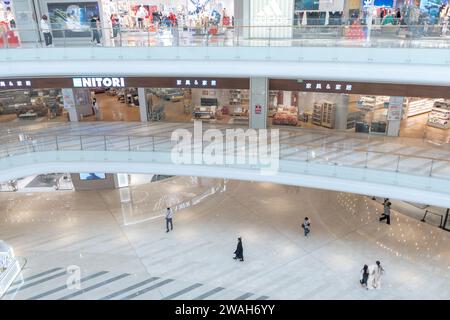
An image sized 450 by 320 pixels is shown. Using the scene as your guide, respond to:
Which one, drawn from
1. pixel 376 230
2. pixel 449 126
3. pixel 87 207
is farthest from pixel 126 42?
pixel 449 126

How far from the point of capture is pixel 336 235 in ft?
40.9

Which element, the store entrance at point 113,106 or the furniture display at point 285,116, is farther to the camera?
the store entrance at point 113,106

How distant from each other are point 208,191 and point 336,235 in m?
5.28

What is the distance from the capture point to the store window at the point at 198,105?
1532cm

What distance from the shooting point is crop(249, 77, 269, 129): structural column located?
500 inches

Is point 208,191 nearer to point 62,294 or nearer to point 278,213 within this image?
point 278,213

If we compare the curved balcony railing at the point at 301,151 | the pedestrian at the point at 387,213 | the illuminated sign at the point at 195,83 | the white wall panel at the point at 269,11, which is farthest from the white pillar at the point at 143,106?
the pedestrian at the point at 387,213

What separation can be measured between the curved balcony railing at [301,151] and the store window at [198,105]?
360 cm

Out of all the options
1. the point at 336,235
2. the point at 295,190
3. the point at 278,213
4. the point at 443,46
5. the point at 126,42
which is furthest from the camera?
the point at 295,190

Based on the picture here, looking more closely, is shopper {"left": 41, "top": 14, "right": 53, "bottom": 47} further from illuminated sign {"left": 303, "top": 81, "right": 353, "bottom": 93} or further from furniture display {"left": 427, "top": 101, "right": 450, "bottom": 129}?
furniture display {"left": 427, "top": 101, "right": 450, "bottom": 129}

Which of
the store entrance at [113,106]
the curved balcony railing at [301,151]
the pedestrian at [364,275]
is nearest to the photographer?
the curved balcony railing at [301,151]

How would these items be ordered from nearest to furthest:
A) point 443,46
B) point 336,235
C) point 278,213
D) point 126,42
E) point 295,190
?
point 443,46 < point 126,42 < point 336,235 < point 278,213 < point 295,190
